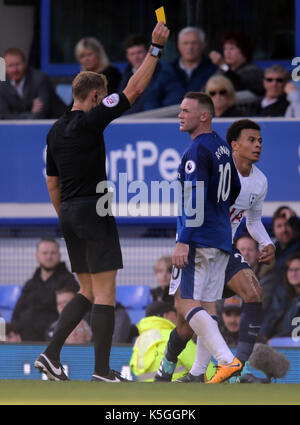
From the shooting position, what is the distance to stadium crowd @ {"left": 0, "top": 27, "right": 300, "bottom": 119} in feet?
32.6

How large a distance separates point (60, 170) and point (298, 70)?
13.1ft

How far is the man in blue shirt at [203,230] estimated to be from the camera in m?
6.84

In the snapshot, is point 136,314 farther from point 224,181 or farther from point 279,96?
point 224,181

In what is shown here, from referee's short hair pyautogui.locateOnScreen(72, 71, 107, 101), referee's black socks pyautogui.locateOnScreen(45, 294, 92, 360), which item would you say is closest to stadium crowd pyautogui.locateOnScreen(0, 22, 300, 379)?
referee's black socks pyautogui.locateOnScreen(45, 294, 92, 360)

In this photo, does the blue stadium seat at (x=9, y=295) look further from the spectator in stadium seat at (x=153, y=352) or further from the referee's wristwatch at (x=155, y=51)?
the referee's wristwatch at (x=155, y=51)

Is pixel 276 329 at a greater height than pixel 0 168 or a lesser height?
lesser

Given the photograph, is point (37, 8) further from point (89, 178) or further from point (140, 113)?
point (89, 178)

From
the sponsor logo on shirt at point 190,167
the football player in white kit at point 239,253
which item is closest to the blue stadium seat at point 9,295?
the football player in white kit at point 239,253

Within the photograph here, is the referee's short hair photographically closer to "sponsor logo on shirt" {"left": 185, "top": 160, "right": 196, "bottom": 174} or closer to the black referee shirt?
the black referee shirt

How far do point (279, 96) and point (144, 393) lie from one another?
4.18m

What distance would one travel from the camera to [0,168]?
1034 cm

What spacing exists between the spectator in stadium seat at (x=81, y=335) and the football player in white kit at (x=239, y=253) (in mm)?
2104

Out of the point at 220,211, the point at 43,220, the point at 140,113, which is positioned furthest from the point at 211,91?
the point at 220,211

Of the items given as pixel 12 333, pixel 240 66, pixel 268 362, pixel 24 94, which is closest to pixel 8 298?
pixel 12 333
